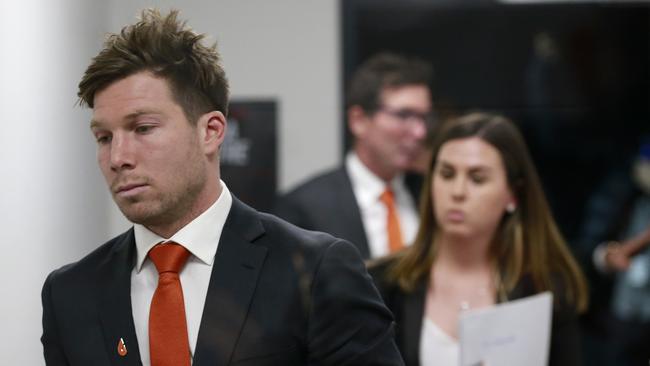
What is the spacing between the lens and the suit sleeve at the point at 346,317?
1.03 m

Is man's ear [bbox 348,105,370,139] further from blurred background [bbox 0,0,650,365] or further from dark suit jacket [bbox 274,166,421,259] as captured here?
dark suit jacket [bbox 274,166,421,259]

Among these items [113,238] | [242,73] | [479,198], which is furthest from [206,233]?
[479,198]

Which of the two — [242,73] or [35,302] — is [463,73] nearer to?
[242,73]

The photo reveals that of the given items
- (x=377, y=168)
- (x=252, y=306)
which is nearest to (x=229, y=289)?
(x=252, y=306)

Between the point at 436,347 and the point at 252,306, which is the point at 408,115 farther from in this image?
A: the point at 252,306

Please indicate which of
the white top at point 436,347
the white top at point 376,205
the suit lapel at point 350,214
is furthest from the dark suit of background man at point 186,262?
the white top at point 436,347

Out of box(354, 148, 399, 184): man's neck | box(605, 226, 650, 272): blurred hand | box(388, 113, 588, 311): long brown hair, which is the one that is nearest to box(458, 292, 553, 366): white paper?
box(388, 113, 588, 311): long brown hair

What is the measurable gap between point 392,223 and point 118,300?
1.28 meters

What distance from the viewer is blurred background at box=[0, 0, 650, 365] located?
3.53ft

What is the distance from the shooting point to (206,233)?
3.34ft

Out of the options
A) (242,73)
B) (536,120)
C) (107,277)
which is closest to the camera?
(107,277)

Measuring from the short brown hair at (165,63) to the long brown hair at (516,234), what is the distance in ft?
3.56

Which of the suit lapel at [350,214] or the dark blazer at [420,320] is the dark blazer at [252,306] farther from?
the dark blazer at [420,320]

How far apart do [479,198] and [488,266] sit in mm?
132
